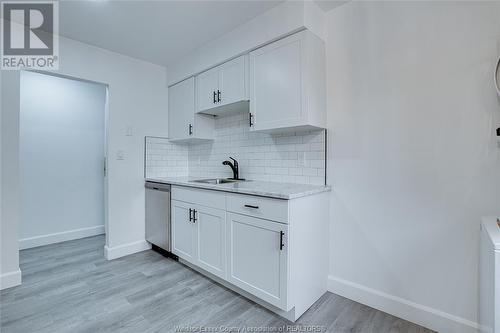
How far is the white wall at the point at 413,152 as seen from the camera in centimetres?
148

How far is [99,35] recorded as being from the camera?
8.23 feet

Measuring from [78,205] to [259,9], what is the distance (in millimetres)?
3584

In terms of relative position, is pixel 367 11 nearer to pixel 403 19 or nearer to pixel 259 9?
pixel 403 19

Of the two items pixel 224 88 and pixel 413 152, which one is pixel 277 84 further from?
pixel 413 152

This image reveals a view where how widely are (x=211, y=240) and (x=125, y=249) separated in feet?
4.62

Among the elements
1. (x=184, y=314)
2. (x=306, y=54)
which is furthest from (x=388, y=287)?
(x=306, y=54)

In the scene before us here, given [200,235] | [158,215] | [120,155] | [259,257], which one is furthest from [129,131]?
[259,257]

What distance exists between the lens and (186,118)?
3.07m

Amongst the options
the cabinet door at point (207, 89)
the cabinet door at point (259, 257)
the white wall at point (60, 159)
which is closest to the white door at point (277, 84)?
the cabinet door at point (207, 89)

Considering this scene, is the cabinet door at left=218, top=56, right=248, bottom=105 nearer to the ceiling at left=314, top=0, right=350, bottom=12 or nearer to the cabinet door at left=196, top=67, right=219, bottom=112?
the cabinet door at left=196, top=67, right=219, bottom=112

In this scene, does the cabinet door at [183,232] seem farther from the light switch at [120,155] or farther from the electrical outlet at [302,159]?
the electrical outlet at [302,159]

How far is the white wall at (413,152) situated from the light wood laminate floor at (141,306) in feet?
0.96

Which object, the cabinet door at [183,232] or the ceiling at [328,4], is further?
the cabinet door at [183,232]

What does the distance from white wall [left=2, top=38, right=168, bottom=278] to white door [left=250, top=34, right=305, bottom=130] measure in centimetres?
166
